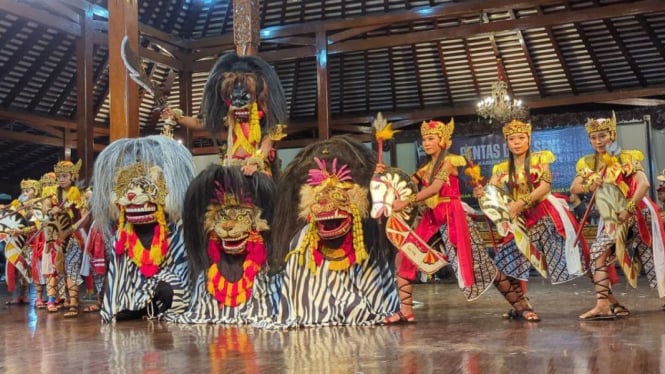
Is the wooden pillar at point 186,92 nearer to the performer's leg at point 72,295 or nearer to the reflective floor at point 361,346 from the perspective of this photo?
the performer's leg at point 72,295

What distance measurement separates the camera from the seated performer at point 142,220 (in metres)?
5.21

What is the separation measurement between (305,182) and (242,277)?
84cm

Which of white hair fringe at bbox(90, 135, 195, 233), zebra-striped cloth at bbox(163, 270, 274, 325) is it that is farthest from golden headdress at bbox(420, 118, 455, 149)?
white hair fringe at bbox(90, 135, 195, 233)

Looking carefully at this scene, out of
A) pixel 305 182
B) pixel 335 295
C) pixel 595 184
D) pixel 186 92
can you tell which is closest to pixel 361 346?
pixel 335 295

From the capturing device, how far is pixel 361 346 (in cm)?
366

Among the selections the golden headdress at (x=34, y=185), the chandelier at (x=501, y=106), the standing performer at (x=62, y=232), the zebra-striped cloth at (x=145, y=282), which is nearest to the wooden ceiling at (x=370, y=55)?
the chandelier at (x=501, y=106)

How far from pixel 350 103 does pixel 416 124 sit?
146 centimetres

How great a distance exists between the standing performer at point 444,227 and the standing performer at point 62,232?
3.05 meters

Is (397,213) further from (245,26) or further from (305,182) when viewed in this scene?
(245,26)

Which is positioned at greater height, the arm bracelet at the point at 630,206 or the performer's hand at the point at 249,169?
the performer's hand at the point at 249,169

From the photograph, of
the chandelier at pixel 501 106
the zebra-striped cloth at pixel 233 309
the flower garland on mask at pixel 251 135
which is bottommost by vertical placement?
the zebra-striped cloth at pixel 233 309

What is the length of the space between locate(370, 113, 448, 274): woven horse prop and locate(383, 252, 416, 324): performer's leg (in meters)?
0.12

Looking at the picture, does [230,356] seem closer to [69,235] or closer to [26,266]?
[69,235]

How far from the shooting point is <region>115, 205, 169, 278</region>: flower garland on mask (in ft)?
17.2
